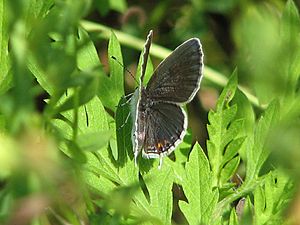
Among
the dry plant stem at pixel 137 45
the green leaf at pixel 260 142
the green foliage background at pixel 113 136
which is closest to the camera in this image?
the green foliage background at pixel 113 136

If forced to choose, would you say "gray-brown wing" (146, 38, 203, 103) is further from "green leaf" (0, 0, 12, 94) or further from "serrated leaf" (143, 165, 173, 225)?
"green leaf" (0, 0, 12, 94)

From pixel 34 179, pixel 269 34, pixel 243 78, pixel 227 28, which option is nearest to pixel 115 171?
pixel 269 34

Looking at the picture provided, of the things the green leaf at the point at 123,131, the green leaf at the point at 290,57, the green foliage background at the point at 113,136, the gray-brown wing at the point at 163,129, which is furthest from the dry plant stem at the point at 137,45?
the green leaf at the point at 123,131

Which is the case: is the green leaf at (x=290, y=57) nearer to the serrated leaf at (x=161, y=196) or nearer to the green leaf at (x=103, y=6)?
the serrated leaf at (x=161, y=196)

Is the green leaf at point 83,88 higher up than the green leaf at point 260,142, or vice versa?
the green leaf at point 83,88

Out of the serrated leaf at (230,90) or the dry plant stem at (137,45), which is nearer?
the serrated leaf at (230,90)

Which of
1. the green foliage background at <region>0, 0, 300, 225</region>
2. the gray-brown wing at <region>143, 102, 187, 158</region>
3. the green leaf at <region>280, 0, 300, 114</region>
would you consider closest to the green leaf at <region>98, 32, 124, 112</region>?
the green foliage background at <region>0, 0, 300, 225</region>

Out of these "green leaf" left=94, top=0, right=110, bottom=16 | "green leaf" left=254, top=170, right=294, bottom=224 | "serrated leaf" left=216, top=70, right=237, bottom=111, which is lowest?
"green leaf" left=254, top=170, right=294, bottom=224
